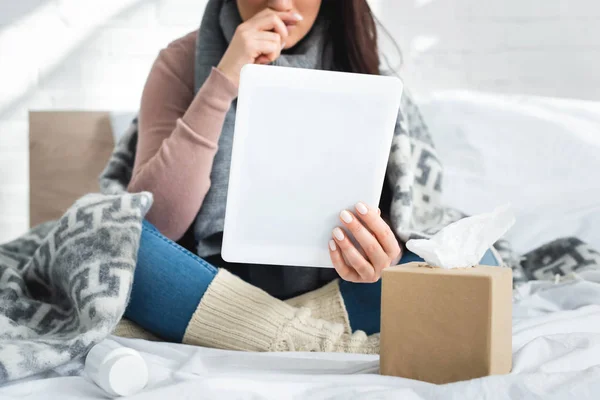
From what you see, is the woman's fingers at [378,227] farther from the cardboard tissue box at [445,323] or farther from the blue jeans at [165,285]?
the blue jeans at [165,285]

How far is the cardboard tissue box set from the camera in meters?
0.58

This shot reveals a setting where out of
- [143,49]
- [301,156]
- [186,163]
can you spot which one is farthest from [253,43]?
[143,49]

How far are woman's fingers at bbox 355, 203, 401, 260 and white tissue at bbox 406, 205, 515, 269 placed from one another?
0.11 meters

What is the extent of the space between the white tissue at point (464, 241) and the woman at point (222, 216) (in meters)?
0.12

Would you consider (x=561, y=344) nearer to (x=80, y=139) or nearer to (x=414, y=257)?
(x=414, y=257)

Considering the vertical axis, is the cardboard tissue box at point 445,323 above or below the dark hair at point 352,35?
below

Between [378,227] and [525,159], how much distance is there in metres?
0.74

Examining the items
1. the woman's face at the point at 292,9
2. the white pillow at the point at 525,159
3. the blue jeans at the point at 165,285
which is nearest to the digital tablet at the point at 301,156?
the blue jeans at the point at 165,285

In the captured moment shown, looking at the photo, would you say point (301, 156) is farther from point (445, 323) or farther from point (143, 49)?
point (143, 49)

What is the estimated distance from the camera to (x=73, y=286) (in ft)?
2.71

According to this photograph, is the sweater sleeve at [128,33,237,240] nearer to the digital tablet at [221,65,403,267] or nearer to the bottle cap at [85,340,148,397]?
the digital tablet at [221,65,403,267]

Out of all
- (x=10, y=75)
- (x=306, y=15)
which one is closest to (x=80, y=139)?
Answer: (x=10, y=75)

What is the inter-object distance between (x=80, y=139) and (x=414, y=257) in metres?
1.06

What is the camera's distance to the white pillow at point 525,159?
1.32 meters
